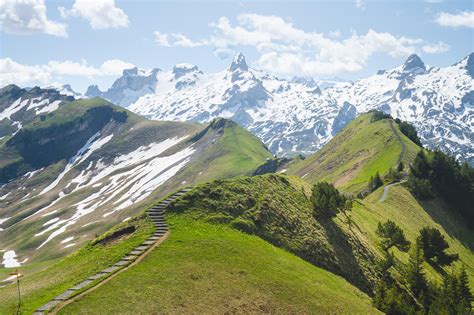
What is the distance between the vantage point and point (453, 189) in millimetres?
133250

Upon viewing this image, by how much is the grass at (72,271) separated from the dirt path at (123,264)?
0.80 meters

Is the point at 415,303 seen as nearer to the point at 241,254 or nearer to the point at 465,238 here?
the point at 241,254

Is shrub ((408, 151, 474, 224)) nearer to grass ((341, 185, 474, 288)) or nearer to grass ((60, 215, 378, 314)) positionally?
grass ((341, 185, 474, 288))

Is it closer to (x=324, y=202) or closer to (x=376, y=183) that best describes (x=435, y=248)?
(x=324, y=202)

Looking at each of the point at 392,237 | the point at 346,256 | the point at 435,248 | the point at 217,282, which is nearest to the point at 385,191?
the point at 435,248

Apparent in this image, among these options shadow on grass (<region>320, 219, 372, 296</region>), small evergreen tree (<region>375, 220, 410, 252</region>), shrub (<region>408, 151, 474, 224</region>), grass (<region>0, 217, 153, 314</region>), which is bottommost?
grass (<region>0, 217, 153, 314</region>)

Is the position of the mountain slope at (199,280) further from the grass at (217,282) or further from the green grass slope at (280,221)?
the green grass slope at (280,221)

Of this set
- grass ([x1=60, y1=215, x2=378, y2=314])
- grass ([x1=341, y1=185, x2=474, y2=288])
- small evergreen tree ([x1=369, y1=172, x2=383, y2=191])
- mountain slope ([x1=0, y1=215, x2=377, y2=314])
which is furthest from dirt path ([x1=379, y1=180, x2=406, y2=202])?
grass ([x1=60, y1=215, x2=378, y2=314])

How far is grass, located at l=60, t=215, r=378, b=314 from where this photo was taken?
34781 mm

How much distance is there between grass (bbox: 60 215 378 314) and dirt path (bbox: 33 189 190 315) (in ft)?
2.67

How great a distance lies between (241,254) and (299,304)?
8416 mm

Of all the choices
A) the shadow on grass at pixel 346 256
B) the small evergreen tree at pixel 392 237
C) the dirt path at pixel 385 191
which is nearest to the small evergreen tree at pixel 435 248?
the small evergreen tree at pixel 392 237

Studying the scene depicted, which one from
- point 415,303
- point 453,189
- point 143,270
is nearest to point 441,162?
point 453,189

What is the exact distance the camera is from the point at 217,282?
130 ft
